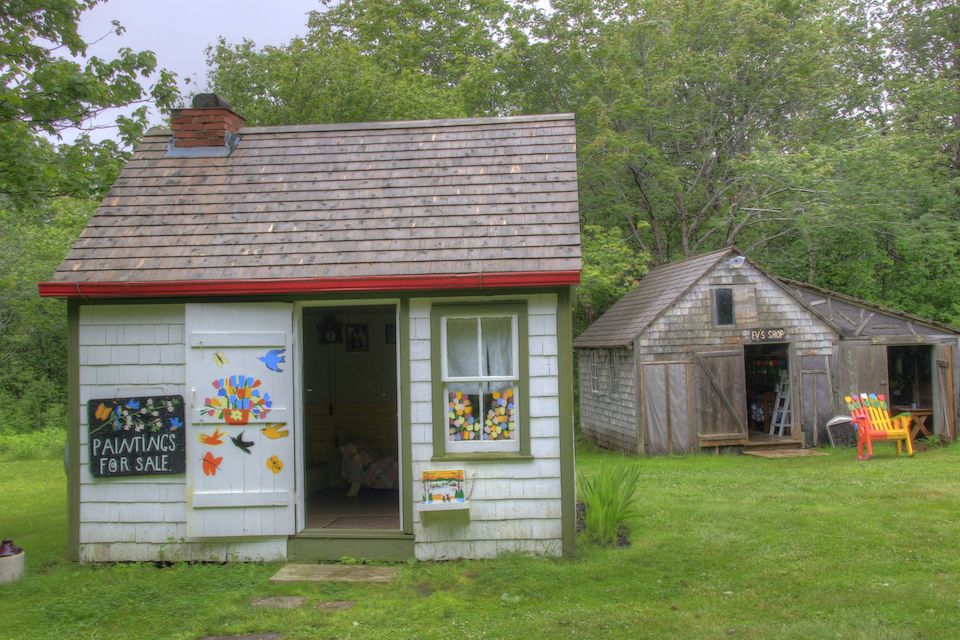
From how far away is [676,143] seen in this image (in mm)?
22422

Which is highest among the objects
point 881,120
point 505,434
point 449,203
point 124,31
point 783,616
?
point 881,120

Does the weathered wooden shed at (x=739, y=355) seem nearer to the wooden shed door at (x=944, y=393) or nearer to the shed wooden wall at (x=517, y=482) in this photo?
the wooden shed door at (x=944, y=393)

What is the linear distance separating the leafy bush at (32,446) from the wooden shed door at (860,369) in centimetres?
1485

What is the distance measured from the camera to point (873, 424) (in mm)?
13648

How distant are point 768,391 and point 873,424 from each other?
11.0ft

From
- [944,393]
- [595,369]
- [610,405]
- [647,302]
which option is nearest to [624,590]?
[647,302]

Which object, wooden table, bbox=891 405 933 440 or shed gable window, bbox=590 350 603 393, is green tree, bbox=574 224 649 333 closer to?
shed gable window, bbox=590 350 603 393

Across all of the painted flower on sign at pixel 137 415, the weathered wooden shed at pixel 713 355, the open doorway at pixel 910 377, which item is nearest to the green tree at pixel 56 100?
the painted flower on sign at pixel 137 415

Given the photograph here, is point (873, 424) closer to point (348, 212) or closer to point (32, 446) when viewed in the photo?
point (348, 212)

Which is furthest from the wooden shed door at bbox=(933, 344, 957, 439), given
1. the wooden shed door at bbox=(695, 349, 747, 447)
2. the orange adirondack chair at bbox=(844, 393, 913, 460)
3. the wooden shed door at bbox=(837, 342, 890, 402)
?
the wooden shed door at bbox=(695, 349, 747, 447)

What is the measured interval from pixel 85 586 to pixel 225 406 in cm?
173

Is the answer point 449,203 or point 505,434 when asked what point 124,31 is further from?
point 505,434

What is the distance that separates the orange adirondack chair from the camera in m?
13.3

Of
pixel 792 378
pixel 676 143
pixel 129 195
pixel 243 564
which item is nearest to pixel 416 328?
pixel 243 564
